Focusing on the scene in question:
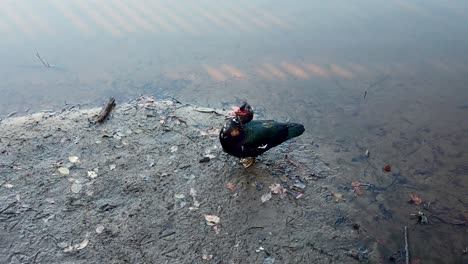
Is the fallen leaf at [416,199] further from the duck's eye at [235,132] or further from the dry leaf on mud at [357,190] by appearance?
the duck's eye at [235,132]

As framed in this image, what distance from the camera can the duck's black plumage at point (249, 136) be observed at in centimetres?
442

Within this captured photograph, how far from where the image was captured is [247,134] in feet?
14.7

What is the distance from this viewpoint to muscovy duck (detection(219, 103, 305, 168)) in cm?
442

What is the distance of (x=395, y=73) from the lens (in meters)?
7.25

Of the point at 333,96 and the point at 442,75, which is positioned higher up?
the point at 442,75

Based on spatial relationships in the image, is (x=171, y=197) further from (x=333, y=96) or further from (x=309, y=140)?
(x=333, y=96)

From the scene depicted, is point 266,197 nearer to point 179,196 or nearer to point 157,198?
point 179,196

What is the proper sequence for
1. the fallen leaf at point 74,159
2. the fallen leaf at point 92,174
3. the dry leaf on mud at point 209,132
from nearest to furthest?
the fallen leaf at point 92,174
the fallen leaf at point 74,159
the dry leaf on mud at point 209,132

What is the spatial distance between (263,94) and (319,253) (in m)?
3.41

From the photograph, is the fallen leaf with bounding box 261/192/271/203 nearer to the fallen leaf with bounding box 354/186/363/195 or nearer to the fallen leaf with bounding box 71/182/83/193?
the fallen leaf with bounding box 354/186/363/195

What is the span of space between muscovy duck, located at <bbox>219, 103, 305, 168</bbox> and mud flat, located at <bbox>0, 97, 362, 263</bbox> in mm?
352

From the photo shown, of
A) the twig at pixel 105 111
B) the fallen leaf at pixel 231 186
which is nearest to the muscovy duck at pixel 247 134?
the fallen leaf at pixel 231 186

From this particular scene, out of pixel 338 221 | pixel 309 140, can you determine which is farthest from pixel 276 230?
pixel 309 140

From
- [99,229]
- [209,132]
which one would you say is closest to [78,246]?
[99,229]
